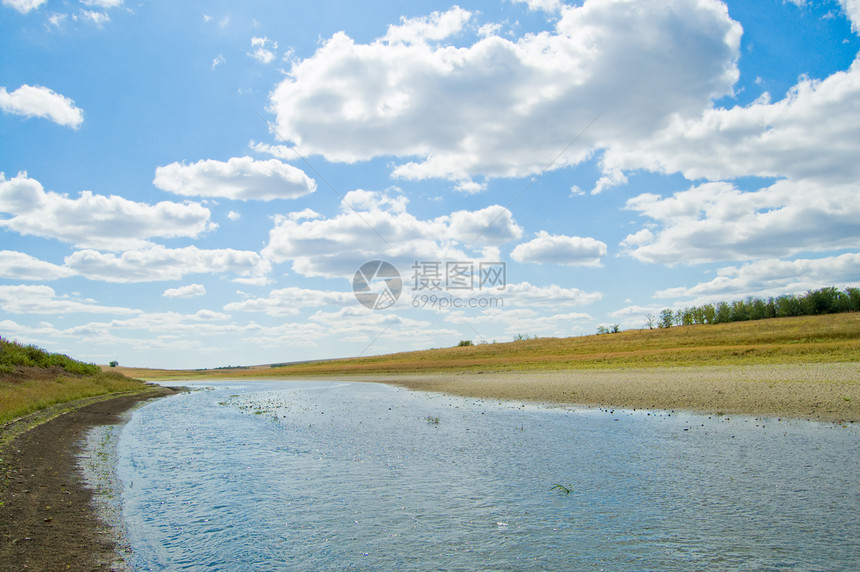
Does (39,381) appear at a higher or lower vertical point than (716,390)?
higher

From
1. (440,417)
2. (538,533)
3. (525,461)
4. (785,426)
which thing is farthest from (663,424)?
(538,533)

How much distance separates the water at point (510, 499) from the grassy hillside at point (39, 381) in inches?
573

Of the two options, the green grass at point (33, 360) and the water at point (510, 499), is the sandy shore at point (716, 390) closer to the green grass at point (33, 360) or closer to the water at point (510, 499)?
the water at point (510, 499)

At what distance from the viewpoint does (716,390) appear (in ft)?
96.7

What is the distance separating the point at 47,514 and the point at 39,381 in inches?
1500

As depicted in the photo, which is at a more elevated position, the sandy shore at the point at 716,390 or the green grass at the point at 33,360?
the green grass at the point at 33,360

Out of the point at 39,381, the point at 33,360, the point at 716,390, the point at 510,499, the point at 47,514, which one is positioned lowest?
the point at 510,499

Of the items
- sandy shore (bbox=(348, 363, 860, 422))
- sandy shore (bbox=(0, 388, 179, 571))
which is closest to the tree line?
sandy shore (bbox=(348, 363, 860, 422))

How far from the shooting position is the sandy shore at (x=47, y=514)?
29.7 ft

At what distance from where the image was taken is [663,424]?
21797mm

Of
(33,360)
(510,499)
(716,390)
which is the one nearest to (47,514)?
(510,499)

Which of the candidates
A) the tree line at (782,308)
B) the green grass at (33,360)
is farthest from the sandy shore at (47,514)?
the tree line at (782,308)

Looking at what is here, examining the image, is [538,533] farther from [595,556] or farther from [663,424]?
[663,424]

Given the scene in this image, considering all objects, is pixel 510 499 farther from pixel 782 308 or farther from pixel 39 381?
pixel 782 308
